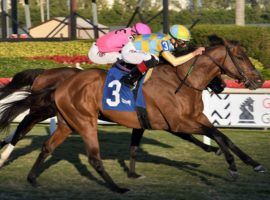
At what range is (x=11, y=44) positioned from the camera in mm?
22875

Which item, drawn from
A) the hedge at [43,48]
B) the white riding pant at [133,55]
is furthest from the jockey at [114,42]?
the hedge at [43,48]

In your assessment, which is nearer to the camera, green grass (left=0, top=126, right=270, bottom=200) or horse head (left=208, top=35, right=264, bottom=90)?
green grass (left=0, top=126, right=270, bottom=200)

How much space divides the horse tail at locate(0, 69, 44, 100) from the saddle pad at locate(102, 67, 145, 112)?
5.94 ft

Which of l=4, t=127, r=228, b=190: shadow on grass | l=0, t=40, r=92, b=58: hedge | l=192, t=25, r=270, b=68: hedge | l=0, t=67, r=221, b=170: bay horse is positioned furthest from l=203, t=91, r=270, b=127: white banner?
l=0, t=40, r=92, b=58: hedge

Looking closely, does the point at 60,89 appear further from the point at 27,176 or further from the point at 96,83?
the point at 27,176

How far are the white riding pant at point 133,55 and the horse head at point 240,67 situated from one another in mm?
846

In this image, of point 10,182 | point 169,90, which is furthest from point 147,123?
point 10,182

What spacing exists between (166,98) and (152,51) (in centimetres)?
68

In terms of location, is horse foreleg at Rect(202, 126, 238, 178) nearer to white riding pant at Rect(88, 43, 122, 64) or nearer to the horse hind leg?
the horse hind leg

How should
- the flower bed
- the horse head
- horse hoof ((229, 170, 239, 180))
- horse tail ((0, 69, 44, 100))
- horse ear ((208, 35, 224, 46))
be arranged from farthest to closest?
the flower bed → horse tail ((0, 69, 44, 100)) → horse ear ((208, 35, 224, 46)) → the horse head → horse hoof ((229, 170, 239, 180))

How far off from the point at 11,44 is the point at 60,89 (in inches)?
600

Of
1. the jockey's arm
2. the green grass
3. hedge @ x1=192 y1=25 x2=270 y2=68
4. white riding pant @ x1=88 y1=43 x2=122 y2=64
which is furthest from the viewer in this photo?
hedge @ x1=192 y1=25 x2=270 y2=68

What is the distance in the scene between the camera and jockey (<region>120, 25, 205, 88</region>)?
785 centimetres

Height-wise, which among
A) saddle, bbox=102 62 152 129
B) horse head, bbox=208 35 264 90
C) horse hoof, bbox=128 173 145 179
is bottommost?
horse hoof, bbox=128 173 145 179
